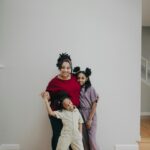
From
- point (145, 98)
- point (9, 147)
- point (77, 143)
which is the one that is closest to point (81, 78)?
point (77, 143)

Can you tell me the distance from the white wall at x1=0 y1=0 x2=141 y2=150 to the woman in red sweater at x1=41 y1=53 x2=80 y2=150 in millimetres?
357

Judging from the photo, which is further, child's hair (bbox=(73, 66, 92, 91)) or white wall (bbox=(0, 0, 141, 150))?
white wall (bbox=(0, 0, 141, 150))

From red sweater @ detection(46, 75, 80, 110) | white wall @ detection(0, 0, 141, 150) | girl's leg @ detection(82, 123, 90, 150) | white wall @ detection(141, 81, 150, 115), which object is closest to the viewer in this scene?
red sweater @ detection(46, 75, 80, 110)

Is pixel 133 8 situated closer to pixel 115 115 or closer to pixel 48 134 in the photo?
pixel 115 115

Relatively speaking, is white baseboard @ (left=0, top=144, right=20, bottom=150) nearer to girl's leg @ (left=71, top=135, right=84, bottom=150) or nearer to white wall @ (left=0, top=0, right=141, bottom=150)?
white wall @ (left=0, top=0, right=141, bottom=150)

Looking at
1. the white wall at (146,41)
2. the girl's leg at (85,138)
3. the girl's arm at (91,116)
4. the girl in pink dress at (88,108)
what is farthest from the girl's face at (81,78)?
the white wall at (146,41)

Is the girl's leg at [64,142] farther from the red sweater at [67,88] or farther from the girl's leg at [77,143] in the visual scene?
the red sweater at [67,88]

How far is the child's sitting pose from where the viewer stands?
2.12 m

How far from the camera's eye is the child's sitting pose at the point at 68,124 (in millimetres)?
2119

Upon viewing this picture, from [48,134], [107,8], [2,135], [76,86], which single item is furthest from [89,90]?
[2,135]

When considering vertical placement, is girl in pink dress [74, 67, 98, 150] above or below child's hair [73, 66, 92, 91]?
below

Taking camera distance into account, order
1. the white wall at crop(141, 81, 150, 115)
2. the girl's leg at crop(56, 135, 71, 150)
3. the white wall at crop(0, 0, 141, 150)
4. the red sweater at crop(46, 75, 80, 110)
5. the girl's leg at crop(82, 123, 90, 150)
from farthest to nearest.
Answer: the white wall at crop(141, 81, 150, 115) → the white wall at crop(0, 0, 141, 150) → the girl's leg at crop(82, 123, 90, 150) → the red sweater at crop(46, 75, 80, 110) → the girl's leg at crop(56, 135, 71, 150)

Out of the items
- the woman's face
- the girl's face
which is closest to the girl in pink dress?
the girl's face

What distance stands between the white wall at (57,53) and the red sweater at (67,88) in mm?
379
